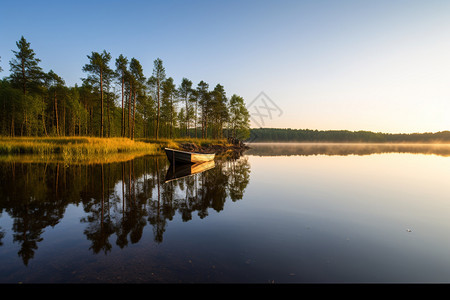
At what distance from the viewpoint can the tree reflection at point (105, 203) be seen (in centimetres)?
563

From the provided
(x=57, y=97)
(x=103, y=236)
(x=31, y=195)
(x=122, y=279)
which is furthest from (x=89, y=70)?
(x=122, y=279)

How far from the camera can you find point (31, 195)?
30.4ft

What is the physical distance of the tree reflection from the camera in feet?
18.5

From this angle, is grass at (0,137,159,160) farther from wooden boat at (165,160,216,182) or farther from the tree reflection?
the tree reflection

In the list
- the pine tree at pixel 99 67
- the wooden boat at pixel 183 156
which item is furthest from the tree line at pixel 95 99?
the wooden boat at pixel 183 156

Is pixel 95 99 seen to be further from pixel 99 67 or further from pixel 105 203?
pixel 105 203

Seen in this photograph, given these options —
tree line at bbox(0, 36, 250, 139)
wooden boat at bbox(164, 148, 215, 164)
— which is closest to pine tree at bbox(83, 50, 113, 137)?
tree line at bbox(0, 36, 250, 139)

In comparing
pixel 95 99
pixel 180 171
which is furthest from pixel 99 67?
pixel 180 171

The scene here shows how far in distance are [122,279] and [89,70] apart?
4185cm

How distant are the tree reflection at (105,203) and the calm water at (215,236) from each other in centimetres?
5

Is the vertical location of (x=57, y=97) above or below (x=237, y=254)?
above

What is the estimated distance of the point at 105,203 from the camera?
27.7 feet

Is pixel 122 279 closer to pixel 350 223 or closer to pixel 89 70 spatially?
pixel 350 223
